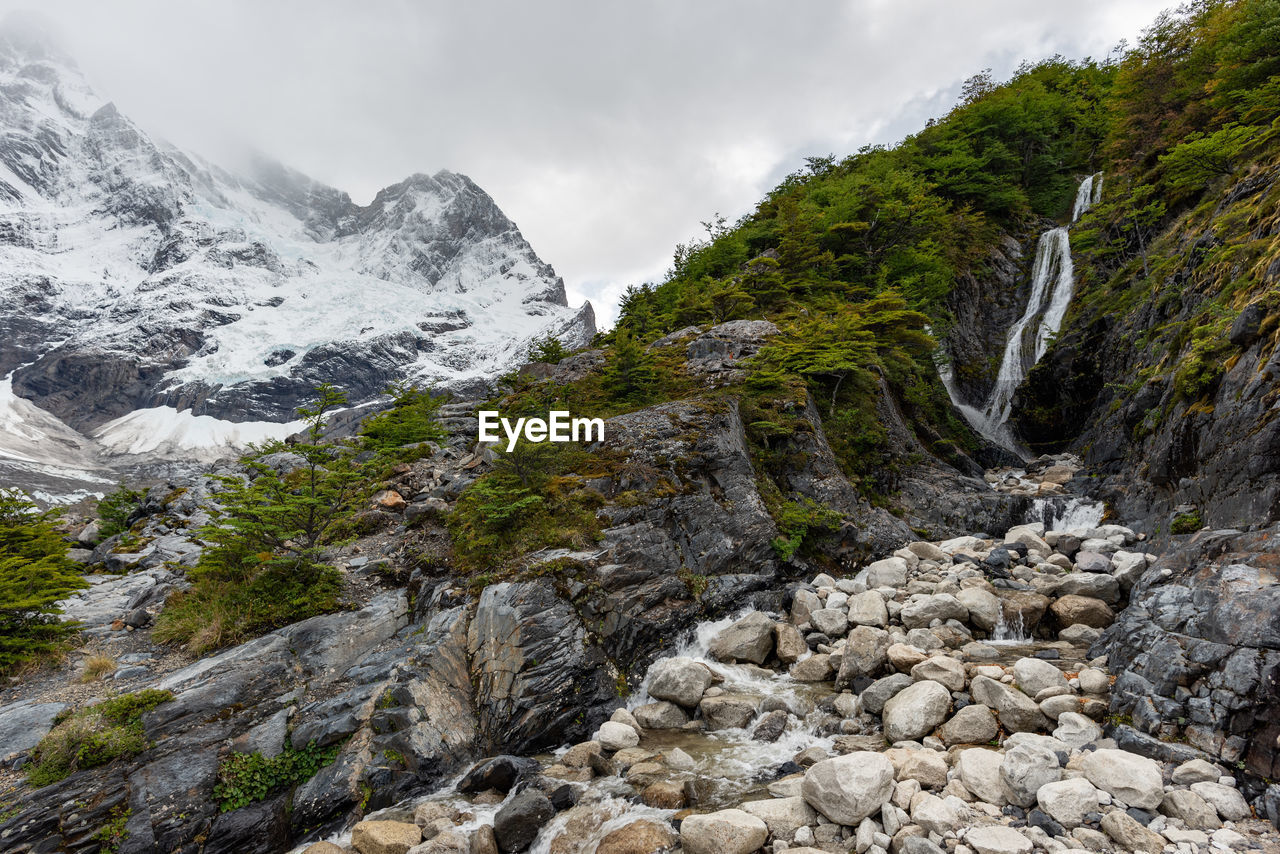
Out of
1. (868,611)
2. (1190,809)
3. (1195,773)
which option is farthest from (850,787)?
(868,611)

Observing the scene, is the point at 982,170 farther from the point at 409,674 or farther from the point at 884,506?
the point at 409,674

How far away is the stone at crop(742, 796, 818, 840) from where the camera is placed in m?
5.67

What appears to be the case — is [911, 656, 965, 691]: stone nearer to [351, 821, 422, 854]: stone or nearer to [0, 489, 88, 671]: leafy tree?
[351, 821, 422, 854]: stone

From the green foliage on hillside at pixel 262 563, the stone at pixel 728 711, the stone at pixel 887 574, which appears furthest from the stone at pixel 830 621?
the green foliage on hillside at pixel 262 563

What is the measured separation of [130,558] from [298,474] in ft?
27.0

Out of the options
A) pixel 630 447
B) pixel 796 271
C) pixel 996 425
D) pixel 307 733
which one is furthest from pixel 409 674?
pixel 996 425

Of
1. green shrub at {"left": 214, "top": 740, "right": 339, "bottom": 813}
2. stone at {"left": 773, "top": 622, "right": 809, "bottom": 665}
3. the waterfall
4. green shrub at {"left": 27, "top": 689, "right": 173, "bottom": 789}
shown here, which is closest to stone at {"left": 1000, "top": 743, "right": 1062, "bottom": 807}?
stone at {"left": 773, "top": 622, "right": 809, "bottom": 665}

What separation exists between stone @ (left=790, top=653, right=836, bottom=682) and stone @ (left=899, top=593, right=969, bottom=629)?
1.89 metres

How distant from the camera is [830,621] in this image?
10.3 meters

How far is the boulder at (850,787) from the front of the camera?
555cm

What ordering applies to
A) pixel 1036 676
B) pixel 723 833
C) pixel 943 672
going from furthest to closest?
pixel 943 672, pixel 1036 676, pixel 723 833

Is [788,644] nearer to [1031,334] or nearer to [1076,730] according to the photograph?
[1076,730]

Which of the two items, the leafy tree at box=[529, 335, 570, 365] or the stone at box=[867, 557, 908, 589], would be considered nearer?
the stone at box=[867, 557, 908, 589]

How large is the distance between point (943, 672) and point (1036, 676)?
118 centimetres
